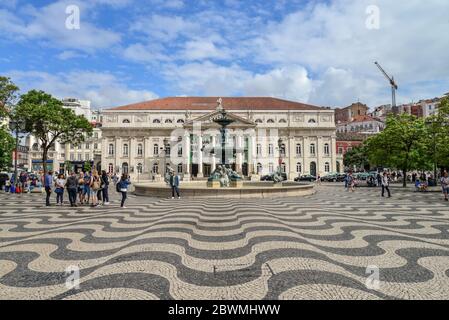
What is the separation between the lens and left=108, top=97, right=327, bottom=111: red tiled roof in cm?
6395

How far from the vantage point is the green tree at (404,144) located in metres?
27.6

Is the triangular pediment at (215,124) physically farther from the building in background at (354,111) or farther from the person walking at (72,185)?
the building in background at (354,111)

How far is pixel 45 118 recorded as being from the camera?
31.3m

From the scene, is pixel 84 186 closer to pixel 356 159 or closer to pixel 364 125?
pixel 356 159

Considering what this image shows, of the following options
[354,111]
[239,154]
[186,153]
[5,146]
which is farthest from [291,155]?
[354,111]

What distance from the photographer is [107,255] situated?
5.19 m

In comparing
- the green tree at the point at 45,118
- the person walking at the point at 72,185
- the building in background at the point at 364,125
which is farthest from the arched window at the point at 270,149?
the person walking at the point at 72,185

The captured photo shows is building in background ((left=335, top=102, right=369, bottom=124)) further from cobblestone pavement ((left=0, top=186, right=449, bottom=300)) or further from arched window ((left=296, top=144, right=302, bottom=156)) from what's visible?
cobblestone pavement ((left=0, top=186, right=449, bottom=300))

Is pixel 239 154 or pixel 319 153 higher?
pixel 319 153

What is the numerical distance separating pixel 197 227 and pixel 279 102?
6305cm

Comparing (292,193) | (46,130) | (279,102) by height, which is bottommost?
(292,193)

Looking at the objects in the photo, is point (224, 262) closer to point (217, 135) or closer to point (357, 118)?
point (217, 135)

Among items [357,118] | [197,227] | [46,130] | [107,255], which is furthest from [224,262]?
[357,118]

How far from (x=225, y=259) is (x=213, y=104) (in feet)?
205
